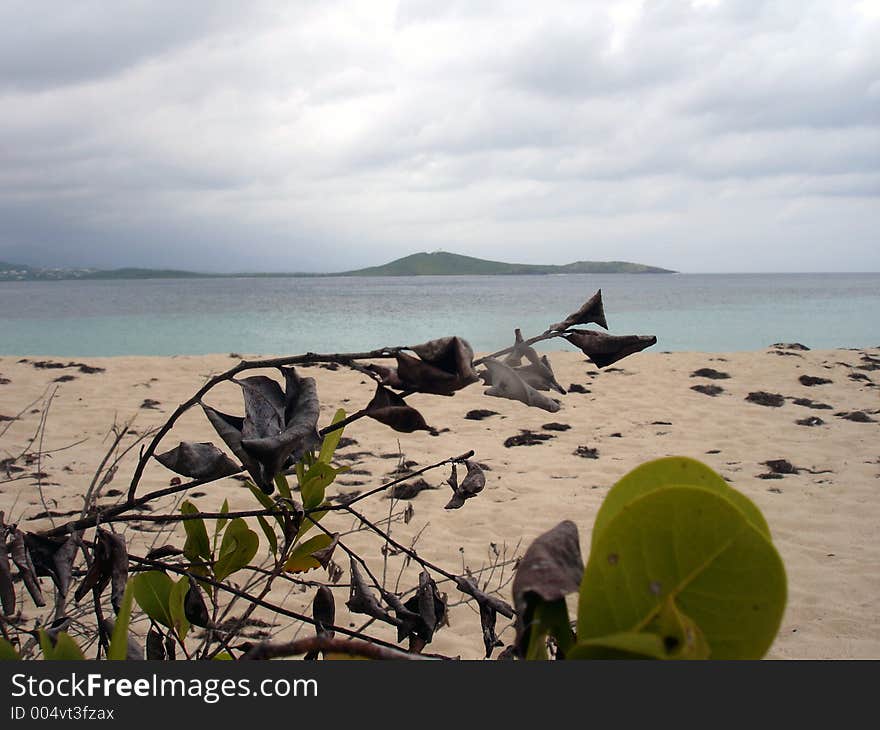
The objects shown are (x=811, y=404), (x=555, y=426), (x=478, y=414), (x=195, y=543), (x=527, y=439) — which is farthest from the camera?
(x=811, y=404)

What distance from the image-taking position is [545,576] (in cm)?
44

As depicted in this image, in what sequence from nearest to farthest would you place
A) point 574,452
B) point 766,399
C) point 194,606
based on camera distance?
point 194,606, point 574,452, point 766,399

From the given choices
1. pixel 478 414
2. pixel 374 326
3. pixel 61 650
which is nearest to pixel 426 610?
pixel 61 650

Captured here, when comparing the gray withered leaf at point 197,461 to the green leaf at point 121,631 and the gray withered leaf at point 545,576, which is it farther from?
the gray withered leaf at point 545,576

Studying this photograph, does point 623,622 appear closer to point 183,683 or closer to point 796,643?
point 183,683

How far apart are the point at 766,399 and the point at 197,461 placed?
9.14 m

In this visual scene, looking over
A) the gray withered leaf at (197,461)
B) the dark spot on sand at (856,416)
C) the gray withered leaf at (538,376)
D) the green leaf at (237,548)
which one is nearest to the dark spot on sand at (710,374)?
the dark spot on sand at (856,416)

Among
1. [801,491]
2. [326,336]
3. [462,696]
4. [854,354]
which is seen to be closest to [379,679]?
[462,696]

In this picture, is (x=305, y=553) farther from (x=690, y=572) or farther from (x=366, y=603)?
(x=690, y=572)

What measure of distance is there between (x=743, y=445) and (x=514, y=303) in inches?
1705

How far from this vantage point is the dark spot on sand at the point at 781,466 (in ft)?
19.7

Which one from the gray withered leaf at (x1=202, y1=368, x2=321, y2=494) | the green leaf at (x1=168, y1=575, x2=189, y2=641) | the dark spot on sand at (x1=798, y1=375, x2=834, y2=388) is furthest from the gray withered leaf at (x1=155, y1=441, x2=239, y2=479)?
the dark spot on sand at (x1=798, y1=375, x2=834, y2=388)

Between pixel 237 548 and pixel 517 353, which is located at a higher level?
pixel 517 353

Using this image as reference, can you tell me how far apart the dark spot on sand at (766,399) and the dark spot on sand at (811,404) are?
6.4 inches
